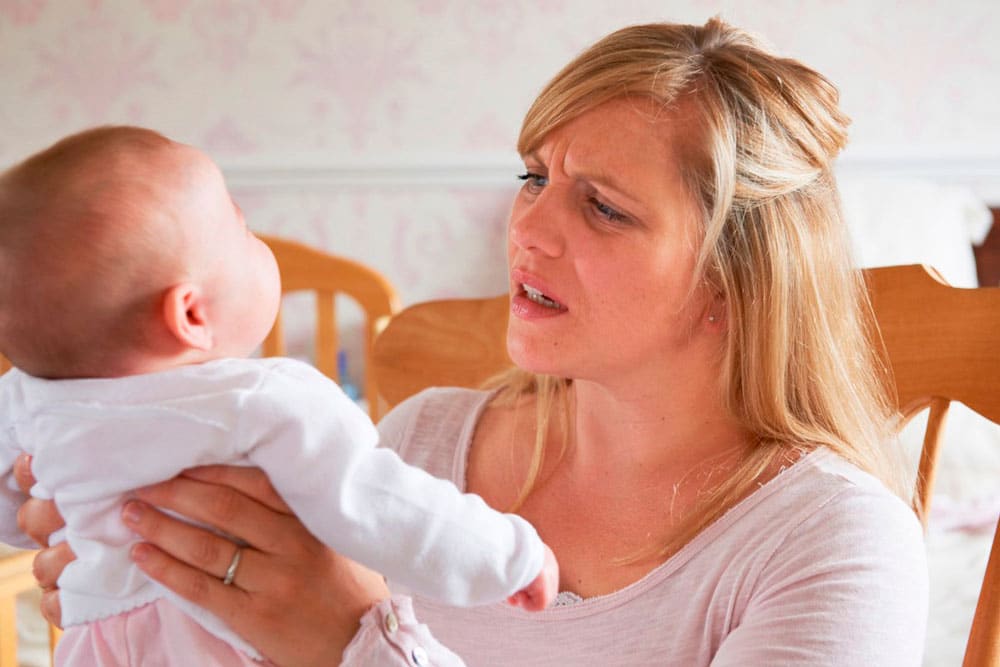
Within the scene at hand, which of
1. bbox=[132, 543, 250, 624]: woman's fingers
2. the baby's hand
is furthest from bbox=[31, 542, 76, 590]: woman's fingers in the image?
the baby's hand

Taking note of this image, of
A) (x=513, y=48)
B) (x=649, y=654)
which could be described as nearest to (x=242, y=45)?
(x=513, y=48)

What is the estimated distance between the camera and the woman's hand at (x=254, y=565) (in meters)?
0.89

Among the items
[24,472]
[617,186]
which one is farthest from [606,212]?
[24,472]

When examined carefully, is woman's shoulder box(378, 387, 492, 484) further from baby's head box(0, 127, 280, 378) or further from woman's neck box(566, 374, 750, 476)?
baby's head box(0, 127, 280, 378)

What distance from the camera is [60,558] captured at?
96cm

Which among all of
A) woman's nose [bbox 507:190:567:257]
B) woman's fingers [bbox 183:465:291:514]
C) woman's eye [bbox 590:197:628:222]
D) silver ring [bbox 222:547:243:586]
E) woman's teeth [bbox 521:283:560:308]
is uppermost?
woman's eye [bbox 590:197:628:222]

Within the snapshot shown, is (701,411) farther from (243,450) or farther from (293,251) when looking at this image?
(293,251)

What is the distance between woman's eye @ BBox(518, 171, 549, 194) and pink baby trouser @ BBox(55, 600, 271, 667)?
595 mm

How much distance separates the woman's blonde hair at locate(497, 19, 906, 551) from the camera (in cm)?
122

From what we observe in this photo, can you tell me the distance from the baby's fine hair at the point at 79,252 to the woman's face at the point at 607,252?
1.52 ft

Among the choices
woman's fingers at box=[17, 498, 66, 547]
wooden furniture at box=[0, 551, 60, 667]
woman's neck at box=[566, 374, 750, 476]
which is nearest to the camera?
woman's fingers at box=[17, 498, 66, 547]

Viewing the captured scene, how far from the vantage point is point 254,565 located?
36.7 inches

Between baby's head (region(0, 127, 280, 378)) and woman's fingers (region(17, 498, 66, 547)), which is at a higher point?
baby's head (region(0, 127, 280, 378))

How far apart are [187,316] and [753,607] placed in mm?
577
